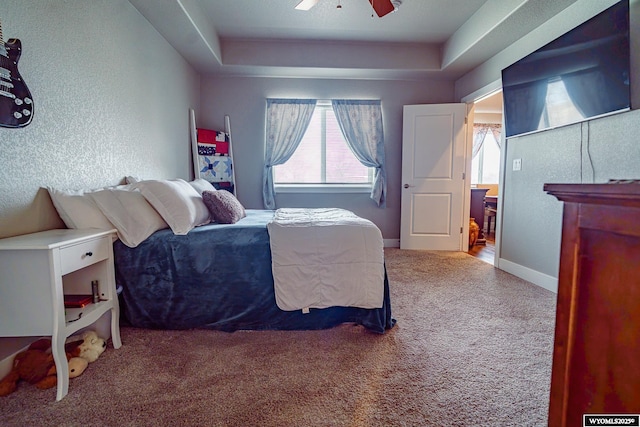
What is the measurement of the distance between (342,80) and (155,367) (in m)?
4.05

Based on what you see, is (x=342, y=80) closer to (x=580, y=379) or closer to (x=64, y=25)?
(x=64, y=25)

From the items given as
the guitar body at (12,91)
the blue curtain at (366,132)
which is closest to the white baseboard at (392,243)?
the blue curtain at (366,132)

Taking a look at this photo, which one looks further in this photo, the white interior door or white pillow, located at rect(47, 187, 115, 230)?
the white interior door

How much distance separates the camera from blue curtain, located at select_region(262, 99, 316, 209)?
14.1 feet

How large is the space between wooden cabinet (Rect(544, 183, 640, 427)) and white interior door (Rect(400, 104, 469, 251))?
12.2 ft

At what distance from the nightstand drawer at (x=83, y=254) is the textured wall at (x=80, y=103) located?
0.37 meters

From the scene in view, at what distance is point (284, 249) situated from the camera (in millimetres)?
1858

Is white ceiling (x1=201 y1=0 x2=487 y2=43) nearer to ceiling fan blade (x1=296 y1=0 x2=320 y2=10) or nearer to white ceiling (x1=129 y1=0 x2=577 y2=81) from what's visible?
white ceiling (x1=129 y1=0 x2=577 y2=81)

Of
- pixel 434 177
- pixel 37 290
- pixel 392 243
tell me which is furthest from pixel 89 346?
pixel 434 177

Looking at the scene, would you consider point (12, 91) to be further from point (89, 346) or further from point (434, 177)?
point (434, 177)

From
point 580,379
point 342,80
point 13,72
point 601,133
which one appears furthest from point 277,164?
point 580,379

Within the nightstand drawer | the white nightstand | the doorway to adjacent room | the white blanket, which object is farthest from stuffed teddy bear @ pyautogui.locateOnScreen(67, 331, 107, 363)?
the doorway to adjacent room

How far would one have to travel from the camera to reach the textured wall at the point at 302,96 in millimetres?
4262

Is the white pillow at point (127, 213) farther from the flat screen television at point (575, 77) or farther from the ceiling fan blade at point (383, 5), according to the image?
the flat screen television at point (575, 77)
